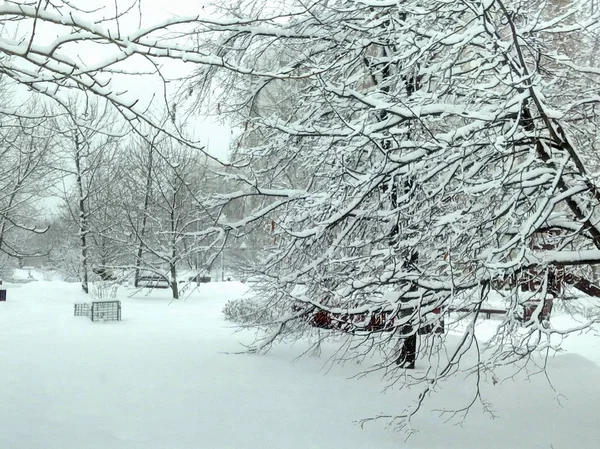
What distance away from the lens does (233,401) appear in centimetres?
654

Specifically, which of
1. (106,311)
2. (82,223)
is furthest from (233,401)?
(82,223)

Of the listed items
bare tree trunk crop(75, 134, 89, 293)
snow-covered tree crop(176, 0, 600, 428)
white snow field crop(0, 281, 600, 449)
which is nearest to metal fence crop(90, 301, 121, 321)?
white snow field crop(0, 281, 600, 449)

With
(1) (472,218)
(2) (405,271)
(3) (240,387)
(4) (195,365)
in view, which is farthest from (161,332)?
(1) (472,218)

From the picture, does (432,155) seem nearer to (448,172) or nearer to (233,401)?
(448,172)

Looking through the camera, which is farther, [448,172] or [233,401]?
[233,401]

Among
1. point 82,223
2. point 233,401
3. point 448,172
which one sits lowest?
point 233,401

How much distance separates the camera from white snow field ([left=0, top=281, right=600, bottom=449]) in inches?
211

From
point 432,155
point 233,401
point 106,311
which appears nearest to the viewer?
point 432,155

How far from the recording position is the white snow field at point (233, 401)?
536 centimetres

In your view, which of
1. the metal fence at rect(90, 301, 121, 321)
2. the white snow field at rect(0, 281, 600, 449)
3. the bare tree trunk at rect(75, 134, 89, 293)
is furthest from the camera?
the bare tree trunk at rect(75, 134, 89, 293)

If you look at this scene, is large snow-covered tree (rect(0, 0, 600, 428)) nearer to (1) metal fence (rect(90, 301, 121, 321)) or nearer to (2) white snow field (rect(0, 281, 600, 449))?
(2) white snow field (rect(0, 281, 600, 449))

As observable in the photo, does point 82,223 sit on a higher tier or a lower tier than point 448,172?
higher

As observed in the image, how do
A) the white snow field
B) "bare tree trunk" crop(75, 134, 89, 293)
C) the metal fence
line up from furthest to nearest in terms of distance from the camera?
"bare tree trunk" crop(75, 134, 89, 293), the metal fence, the white snow field

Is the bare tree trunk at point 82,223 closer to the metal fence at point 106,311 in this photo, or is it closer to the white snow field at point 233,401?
the metal fence at point 106,311
